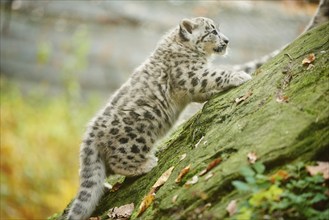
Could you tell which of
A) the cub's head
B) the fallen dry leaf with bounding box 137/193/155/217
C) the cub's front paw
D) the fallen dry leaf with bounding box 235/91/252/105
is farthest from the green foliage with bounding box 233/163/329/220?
the cub's head

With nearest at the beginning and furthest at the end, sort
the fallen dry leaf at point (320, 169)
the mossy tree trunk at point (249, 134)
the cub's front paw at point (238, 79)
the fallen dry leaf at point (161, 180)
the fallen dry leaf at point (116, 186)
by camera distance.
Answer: the fallen dry leaf at point (320, 169) < the mossy tree trunk at point (249, 134) < the fallen dry leaf at point (161, 180) < the cub's front paw at point (238, 79) < the fallen dry leaf at point (116, 186)

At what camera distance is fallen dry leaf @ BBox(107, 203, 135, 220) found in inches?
181

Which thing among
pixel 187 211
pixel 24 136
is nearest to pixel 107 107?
pixel 187 211

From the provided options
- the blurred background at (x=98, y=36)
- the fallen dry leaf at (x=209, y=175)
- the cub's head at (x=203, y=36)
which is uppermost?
the blurred background at (x=98, y=36)

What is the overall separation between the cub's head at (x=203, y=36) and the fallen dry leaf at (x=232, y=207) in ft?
8.56

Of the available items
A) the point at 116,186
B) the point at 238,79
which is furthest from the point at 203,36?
the point at 116,186

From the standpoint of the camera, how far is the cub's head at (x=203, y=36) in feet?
19.1

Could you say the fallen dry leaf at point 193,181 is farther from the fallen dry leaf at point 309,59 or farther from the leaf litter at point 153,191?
the fallen dry leaf at point 309,59

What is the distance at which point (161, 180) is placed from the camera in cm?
452

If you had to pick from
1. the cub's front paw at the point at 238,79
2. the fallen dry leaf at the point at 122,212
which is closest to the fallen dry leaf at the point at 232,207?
the fallen dry leaf at the point at 122,212

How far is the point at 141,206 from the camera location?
4.33 meters

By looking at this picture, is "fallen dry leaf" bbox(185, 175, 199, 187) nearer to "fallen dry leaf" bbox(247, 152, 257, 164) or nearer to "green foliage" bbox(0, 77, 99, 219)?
"fallen dry leaf" bbox(247, 152, 257, 164)

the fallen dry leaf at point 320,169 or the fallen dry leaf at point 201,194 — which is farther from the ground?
the fallen dry leaf at point 201,194

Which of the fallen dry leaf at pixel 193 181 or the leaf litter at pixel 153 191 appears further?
the leaf litter at pixel 153 191
